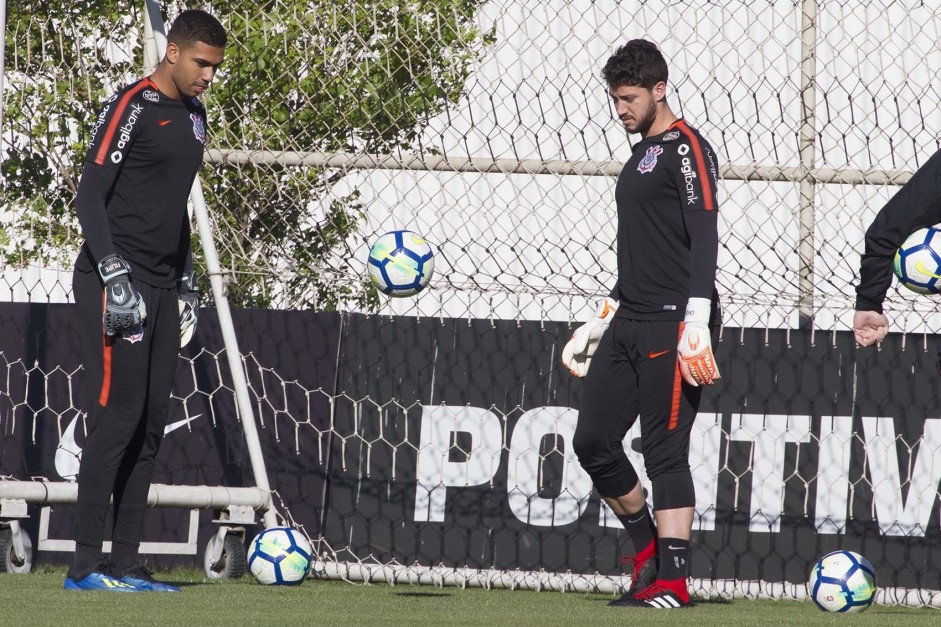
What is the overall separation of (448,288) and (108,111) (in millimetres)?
1994

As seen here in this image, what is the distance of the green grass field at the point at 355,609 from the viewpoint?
12.4 feet

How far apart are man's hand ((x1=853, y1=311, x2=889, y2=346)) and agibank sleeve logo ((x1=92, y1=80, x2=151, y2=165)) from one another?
2402 mm

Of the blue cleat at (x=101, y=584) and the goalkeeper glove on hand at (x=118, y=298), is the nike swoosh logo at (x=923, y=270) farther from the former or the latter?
the blue cleat at (x=101, y=584)

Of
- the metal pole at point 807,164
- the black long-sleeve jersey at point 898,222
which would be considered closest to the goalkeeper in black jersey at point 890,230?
the black long-sleeve jersey at point 898,222

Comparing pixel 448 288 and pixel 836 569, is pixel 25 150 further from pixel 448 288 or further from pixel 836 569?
pixel 836 569

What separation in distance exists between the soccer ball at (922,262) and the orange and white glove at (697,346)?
666mm

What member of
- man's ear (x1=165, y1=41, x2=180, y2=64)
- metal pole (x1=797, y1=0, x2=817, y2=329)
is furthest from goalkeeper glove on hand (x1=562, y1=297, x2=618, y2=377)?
man's ear (x1=165, y1=41, x2=180, y2=64)

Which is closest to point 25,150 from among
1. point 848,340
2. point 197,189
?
point 197,189

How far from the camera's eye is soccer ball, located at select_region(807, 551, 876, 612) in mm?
4582

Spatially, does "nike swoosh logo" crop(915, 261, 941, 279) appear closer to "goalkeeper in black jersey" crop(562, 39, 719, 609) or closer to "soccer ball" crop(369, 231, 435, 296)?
"goalkeeper in black jersey" crop(562, 39, 719, 609)

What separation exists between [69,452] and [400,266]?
2.15 m

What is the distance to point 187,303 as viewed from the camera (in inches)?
187

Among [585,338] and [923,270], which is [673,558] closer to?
[585,338]

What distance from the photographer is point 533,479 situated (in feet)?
19.6
